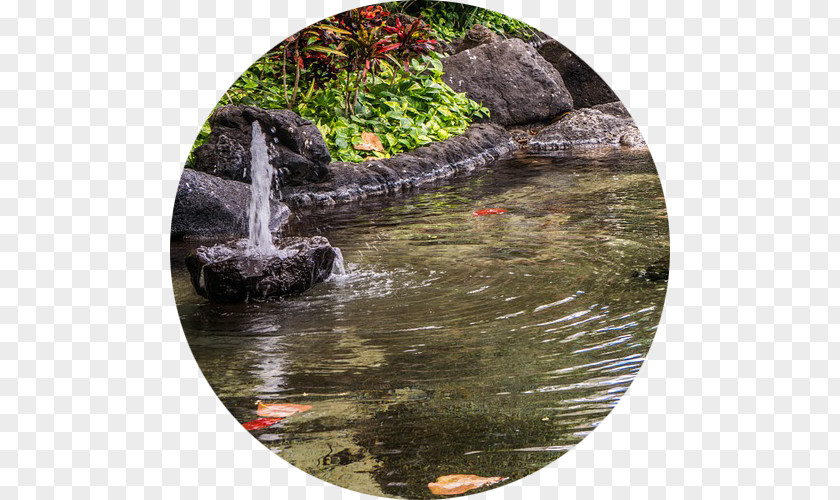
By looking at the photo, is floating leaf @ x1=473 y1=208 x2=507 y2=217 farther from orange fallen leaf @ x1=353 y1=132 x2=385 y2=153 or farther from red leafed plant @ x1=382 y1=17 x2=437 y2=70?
orange fallen leaf @ x1=353 y1=132 x2=385 y2=153

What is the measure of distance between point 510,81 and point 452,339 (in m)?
6.19

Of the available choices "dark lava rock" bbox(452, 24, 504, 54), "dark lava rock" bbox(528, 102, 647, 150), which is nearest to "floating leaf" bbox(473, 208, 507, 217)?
"dark lava rock" bbox(528, 102, 647, 150)

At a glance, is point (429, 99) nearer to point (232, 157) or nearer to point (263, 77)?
point (232, 157)

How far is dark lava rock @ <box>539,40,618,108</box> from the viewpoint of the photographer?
662 centimetres

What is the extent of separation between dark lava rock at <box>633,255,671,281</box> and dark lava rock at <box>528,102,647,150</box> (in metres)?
2.21

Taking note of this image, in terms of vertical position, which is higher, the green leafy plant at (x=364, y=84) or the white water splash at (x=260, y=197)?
the green leafy plant at (x=364, y=84)

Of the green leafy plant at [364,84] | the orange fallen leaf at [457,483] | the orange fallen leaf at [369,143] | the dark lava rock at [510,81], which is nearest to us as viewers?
the orange fallen leaf at [457,483]

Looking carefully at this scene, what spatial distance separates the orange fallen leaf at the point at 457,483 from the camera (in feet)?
7.95

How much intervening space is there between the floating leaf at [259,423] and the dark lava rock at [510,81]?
6.06 m

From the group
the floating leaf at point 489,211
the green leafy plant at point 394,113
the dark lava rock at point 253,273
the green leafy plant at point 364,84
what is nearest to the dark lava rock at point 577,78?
the green leafy plant at point 364,84

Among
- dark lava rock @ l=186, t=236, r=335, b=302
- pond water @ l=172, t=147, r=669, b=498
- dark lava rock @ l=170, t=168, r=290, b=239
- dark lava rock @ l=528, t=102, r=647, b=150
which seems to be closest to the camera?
pond water @ l=172, t=147, r=669, b=498

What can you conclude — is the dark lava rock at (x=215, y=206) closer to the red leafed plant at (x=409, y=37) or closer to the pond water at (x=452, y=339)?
the pond water at (x=452, y=339)

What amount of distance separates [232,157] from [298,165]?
0.53 meters

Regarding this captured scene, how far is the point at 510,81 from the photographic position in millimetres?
8914
